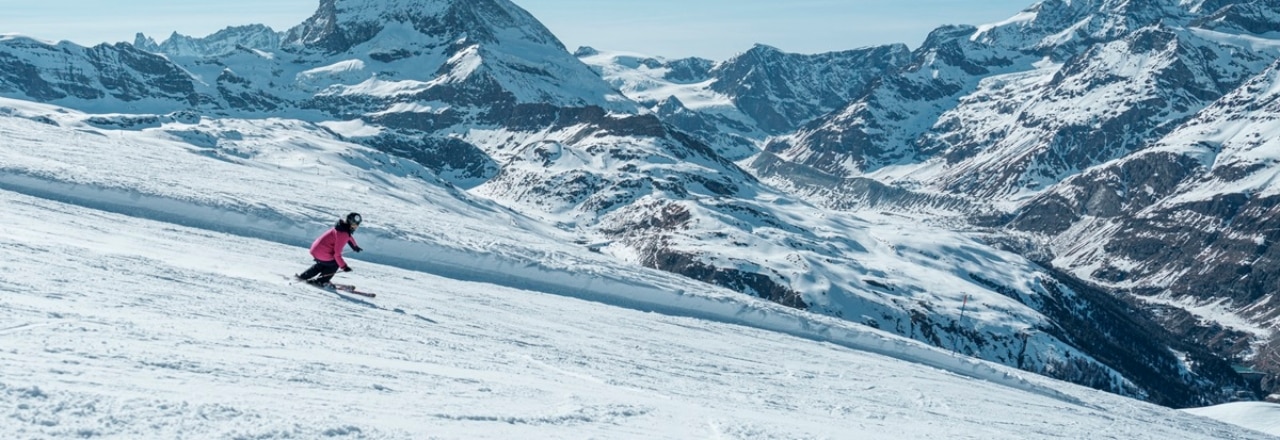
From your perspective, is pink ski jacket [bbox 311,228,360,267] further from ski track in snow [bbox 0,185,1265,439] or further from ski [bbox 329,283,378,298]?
ski track in snow [bbox 0,185,1265,439]

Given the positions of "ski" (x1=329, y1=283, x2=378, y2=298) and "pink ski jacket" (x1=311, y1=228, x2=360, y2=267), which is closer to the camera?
"pink ski jacket" (x1=311, y1=228, x2=360, y2=267)

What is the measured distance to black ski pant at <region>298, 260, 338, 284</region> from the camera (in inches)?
893

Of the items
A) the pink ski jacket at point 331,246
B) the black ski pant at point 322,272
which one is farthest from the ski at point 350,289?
the pink ski jacket at point 331,246

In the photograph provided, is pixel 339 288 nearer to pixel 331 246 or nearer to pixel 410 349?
pixel 331 246

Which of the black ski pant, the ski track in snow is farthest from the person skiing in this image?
the ski track in snow

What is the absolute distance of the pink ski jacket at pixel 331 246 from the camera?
22281mm

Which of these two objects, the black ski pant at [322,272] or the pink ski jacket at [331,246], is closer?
the pink ski jacket at [331,246]

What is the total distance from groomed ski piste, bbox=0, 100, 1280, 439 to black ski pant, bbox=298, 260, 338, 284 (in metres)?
0.58

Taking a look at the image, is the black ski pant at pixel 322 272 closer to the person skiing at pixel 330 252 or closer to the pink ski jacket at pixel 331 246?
the person skiing at pixel 330 252

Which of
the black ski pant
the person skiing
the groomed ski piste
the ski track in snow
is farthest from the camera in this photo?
the black ski pant

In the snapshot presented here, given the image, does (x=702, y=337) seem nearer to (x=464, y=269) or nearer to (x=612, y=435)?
(x=464, y=269)

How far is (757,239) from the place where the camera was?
170 meters

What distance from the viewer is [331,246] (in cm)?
2238

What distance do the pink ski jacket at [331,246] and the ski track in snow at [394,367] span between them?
0.83 m
